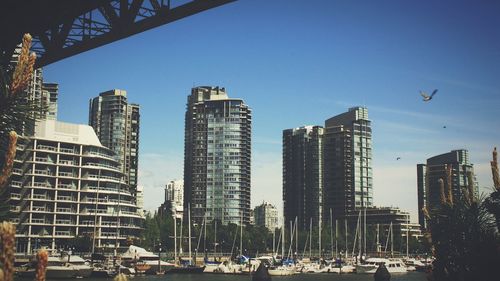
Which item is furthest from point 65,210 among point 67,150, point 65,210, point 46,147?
point 46,147

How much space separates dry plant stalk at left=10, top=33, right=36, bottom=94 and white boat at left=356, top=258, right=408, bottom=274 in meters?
133

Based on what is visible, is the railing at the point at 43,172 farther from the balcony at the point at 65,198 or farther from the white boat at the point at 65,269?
the white boat at the point at 65,269

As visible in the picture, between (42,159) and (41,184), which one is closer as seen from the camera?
(41,184)

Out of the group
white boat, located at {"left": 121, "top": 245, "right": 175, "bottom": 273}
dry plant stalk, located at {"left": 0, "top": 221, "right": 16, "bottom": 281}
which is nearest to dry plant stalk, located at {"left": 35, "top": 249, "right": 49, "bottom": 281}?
dry plant stalk, located at {"left": 0, "top": 221, "right": 16, "bottom": 281}

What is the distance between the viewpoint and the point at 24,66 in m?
7.68

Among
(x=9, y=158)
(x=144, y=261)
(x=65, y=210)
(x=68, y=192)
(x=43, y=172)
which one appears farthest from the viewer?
(x=68, y=192)

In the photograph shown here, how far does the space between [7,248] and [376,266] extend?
5553 inches

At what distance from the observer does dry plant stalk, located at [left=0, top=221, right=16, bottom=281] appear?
6179 millimetres

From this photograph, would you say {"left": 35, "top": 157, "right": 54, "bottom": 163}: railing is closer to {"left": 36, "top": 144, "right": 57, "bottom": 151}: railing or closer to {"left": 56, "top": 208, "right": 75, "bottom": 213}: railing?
{"left": 36, "top": 144, "right": 57, "bottom": 151}: railing

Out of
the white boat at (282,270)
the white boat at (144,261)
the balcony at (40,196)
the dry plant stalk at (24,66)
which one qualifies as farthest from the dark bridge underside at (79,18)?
the balcony at (40,196)

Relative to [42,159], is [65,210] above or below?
below

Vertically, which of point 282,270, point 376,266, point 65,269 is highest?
point 65,269

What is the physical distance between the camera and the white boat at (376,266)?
13812cm

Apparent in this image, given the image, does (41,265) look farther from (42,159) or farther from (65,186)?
(65,186)
